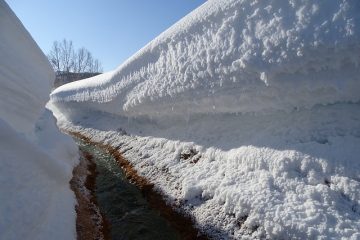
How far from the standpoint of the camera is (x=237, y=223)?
6.48m

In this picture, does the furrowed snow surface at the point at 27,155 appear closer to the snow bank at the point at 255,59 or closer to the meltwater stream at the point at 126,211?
the meltwater stream at the point at 126,211

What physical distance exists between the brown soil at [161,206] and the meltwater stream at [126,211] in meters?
0.11

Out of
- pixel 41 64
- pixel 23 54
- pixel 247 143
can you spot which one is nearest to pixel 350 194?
pixel 247 143

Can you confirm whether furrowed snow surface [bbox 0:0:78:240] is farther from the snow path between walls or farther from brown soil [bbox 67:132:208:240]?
the snow path between walls

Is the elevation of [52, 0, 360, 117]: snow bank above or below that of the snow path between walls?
above

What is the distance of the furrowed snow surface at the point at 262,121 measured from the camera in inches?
241

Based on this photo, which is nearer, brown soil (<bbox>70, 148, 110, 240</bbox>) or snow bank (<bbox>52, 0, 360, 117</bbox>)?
brown soil (<bbox>70, 148, 110, 240</bbox>)

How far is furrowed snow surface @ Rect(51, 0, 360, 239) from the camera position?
612cm

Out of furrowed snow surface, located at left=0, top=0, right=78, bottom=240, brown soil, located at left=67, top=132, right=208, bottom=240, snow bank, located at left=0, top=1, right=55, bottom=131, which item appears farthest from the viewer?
snow bank, located at left=0, top=1, right=55, bottom=131

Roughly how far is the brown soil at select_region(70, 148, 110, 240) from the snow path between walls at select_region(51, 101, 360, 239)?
5.31 ft

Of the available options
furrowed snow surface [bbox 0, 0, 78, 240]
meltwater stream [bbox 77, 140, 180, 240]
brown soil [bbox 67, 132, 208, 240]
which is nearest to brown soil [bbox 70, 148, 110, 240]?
meltwater stream [bbox 77, 140, 180, 240]

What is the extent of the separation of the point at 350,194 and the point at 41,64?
932cm

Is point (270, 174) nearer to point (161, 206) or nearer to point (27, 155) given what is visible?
point (161, 206)

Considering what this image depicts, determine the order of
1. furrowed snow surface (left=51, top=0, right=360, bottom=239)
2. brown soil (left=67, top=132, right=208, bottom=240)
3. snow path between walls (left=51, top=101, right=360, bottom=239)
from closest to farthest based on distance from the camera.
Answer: snow path between walls (left=51, top=101, right=360, bottom=239) → furrowed snow surface (left=51, top=0, right=360, bottom=239) → brown soil (left=67, top=132, right=208, bottom=240)
